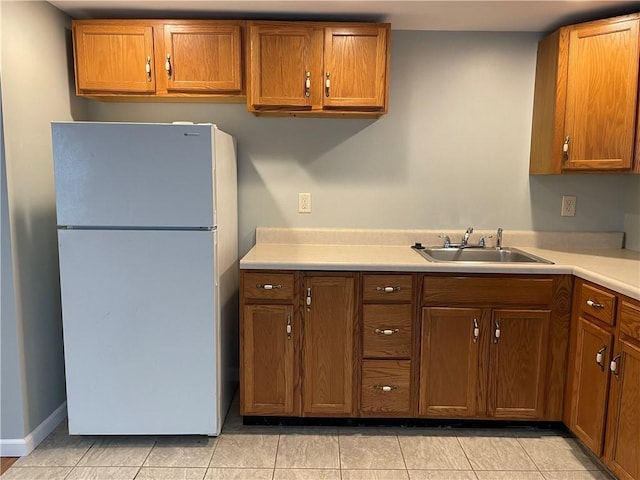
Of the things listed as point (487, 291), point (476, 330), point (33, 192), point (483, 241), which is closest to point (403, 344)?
point (476, 330)

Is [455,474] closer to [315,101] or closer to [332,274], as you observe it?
[332,274]

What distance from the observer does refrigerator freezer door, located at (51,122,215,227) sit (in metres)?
1.90

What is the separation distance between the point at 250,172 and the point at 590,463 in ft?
7.27

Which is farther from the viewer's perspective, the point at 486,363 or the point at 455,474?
the point at 486,363

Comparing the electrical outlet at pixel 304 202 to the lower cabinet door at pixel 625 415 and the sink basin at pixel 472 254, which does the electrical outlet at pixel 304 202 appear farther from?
the lower cabinet door at pixel 625 415

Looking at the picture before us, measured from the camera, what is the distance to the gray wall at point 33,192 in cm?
193

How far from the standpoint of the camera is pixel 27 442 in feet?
6.67

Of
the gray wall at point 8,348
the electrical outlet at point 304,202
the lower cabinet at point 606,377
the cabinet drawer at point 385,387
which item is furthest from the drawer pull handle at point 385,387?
the gray wall at point 8,348

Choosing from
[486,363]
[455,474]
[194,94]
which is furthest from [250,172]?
[455,474]

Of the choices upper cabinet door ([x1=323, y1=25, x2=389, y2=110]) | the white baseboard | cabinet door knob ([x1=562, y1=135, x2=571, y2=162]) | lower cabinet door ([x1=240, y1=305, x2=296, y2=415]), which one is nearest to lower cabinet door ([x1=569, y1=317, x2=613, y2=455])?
cabinet door knob ([x1=562, y1=135, x2=571, y2=162])

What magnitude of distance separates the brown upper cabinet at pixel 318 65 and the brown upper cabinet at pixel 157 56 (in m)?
0.11

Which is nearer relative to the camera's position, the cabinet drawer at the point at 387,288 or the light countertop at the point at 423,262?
the light countertop at the point at 423,262

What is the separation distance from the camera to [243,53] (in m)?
2.27

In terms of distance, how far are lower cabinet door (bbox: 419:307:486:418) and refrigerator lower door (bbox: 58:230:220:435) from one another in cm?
100
